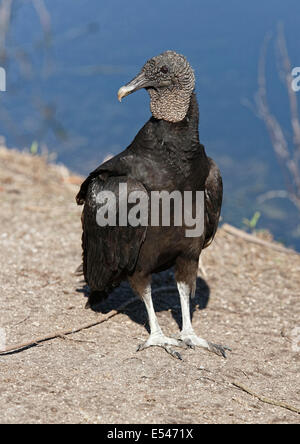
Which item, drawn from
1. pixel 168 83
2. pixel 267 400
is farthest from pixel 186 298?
pixel 168 83

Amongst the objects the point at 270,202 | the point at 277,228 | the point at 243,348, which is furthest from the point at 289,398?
the point at 270,202

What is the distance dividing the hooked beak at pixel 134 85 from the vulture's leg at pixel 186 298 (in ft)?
3.71

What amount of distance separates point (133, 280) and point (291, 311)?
5.57 feet

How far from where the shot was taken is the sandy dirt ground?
10.2 ft

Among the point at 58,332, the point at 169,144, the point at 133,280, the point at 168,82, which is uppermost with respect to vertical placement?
the point at 168,82

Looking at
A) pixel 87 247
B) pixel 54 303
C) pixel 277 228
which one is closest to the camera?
pixel 87 247

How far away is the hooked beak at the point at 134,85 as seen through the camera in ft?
11.8

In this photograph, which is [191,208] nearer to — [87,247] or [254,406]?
[87,247]

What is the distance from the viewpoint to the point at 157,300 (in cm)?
498

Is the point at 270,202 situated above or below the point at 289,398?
above

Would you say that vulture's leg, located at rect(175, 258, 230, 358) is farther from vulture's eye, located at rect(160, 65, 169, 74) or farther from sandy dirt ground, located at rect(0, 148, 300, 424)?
vulture's eye, located at rect(160, 65, 169, 74)

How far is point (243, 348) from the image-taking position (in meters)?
4.26

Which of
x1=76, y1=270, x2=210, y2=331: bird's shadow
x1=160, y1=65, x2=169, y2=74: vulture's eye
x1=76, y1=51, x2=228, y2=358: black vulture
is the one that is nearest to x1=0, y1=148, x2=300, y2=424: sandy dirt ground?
x1=76, y1=270, x2=210, y2=331: bird's shadow

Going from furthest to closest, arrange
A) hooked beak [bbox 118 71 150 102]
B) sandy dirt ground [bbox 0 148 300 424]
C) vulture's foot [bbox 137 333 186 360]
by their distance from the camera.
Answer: vulture's foot [bbox 137 333 186 360] < hooked beak [bbox 118 71 150 102] < sandy dirt ground [bbox 0 148 300 424]
